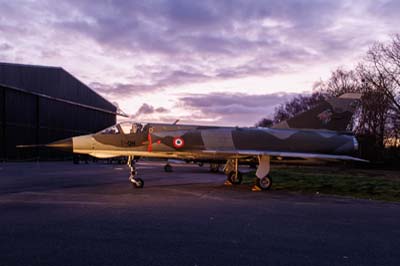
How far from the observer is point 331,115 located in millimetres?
17281

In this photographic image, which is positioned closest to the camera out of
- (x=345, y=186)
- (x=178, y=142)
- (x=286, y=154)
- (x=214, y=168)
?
(x=286, y=154)

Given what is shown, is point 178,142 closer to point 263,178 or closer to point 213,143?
point 213,143

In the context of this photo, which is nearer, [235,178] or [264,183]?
[264,183]

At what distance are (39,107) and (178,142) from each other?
34.8 m

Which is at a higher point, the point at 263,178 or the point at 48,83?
the point at 48,83

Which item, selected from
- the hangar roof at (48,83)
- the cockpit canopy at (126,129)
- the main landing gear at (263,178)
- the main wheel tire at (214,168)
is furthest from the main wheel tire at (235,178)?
the hangar roof at (48,83)

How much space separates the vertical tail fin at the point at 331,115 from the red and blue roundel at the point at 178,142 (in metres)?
5.20

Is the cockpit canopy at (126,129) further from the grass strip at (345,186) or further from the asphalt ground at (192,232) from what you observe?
the grass strip at (345,186)

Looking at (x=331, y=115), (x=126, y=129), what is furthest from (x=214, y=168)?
(x=126, y=129)

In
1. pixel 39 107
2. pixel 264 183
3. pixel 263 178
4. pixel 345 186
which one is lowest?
pixel 345 186

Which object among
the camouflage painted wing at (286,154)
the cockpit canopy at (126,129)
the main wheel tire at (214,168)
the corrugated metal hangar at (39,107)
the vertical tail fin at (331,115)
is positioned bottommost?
the main wheel tire at (214,168)

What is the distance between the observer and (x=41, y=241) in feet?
19.7

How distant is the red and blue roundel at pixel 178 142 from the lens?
15.6 meters

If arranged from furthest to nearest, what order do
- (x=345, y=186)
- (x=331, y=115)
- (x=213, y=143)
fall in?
1. (x=345, y=186)
2. (x=331, y=115)
3. (x=213, y=143)
